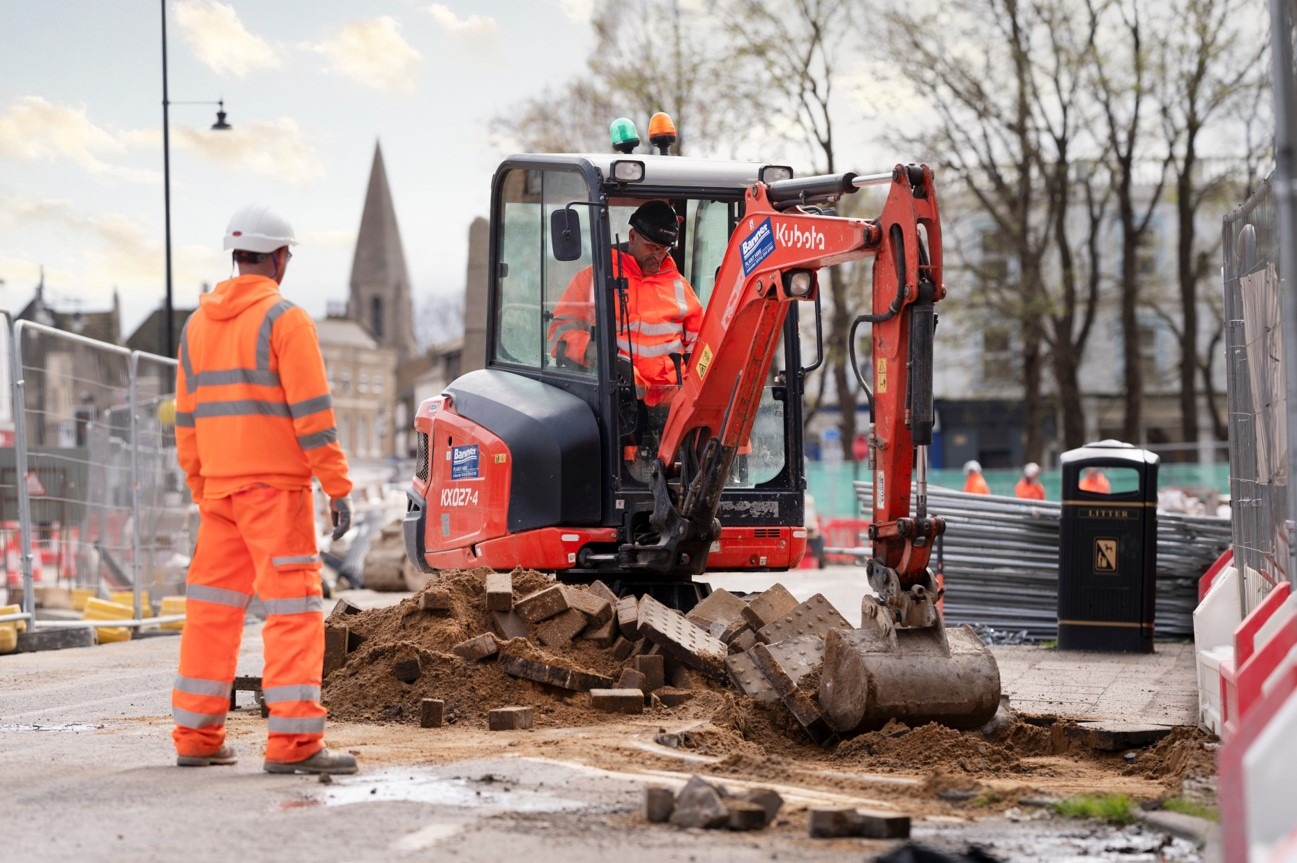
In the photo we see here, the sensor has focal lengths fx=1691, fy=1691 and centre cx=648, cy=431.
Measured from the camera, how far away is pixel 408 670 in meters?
8.79

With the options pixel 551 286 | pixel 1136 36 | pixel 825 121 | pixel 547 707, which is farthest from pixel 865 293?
pixel 547 707

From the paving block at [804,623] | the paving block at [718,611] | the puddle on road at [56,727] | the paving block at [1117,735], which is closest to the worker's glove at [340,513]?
the puddle on road at [56,727]

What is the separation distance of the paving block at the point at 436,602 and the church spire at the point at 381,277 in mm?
136485

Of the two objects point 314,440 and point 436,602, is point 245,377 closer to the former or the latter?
point 314,440

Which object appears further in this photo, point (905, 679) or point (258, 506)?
point (905, 679)

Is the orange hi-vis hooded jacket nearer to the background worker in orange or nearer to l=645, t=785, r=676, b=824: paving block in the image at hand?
the background worker in orange

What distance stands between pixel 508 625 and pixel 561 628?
0.29 meters

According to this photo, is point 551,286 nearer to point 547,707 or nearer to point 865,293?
point 547,707

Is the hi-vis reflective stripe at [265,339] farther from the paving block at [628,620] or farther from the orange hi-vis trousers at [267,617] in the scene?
the paving block at [628,620]

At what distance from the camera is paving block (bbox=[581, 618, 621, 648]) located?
9102mm

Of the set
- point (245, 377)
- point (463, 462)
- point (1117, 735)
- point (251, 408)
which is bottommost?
point (1117, 735)

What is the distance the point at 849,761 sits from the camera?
716 cm

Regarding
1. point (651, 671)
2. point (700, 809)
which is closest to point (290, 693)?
point (700, 809)

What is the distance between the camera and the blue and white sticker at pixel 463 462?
1071 centimetres
